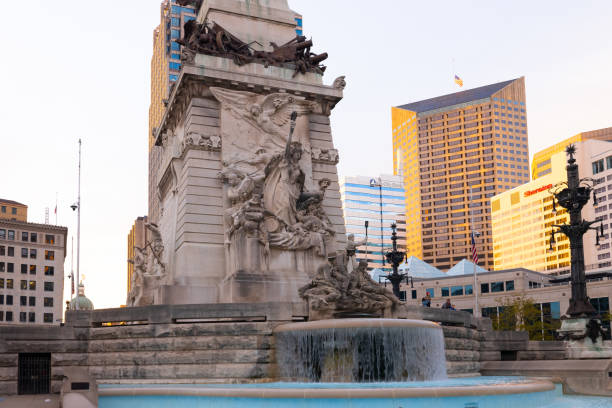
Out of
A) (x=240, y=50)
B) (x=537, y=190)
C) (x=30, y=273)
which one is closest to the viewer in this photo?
(x=240, y=50)

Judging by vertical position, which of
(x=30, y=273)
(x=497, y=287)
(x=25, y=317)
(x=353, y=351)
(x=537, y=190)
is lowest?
(x=353, y=351)

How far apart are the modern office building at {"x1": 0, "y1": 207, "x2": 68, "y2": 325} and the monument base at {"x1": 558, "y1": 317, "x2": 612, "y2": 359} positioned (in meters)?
88.7

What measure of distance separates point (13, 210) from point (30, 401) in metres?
110

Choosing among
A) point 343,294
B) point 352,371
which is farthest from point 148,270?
point 352,371

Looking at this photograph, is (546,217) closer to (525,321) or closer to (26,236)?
(525,321)

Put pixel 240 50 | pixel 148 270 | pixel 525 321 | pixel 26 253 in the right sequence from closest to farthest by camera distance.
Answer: pixel 240 50 < pixel 148 270 < pixel 525 321 < pixel 26 253

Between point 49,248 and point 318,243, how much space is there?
300 ft

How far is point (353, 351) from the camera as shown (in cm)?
2214

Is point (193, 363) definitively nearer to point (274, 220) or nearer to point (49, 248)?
point (274, 220)

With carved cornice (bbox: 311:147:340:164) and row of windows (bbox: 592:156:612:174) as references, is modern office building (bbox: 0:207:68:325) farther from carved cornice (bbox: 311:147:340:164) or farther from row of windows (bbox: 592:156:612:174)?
row of windows (bbox: 592:156:612:174)

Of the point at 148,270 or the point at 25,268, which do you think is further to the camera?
the point at 25,268

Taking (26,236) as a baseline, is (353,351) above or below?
below

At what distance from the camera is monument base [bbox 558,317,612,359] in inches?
1235

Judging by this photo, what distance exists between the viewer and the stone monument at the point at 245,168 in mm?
29078
